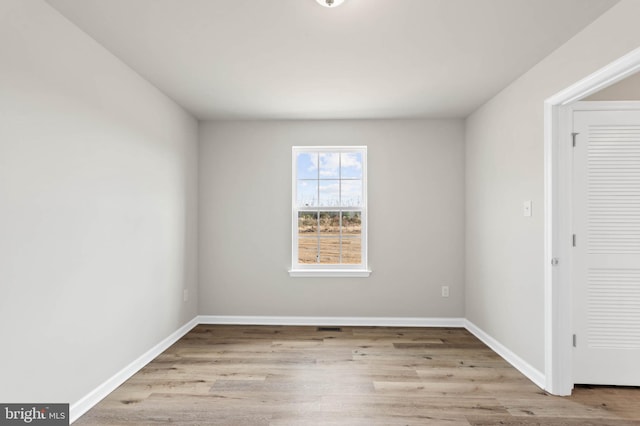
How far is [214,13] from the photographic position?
7.13ft

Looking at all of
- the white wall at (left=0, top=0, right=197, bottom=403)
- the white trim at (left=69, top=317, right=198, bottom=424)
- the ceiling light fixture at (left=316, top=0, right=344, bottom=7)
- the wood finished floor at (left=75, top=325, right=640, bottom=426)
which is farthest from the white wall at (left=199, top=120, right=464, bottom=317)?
the ceiling light fixture at (left=316, top=0, right=344, bottom=7)

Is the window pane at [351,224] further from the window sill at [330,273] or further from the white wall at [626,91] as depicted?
the white wall at [626,91]

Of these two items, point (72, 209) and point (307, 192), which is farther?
point (307, 192)

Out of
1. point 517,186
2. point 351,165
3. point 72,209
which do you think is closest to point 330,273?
point 351,165

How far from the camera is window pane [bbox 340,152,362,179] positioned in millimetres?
4543

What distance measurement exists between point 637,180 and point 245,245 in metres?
3.73

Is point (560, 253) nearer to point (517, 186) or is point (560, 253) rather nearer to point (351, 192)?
point (517, 186)

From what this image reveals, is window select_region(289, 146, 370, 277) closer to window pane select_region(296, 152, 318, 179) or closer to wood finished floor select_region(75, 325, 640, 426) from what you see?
window pane select_region(296, 152, 318, 179)

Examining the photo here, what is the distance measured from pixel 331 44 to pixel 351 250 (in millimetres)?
2579

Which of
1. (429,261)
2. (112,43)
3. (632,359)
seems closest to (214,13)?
(112,43)

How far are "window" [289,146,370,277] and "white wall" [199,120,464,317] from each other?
0.12m

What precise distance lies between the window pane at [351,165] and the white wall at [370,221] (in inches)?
6.0

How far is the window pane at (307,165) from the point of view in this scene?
4.57 meters

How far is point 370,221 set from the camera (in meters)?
4.46
